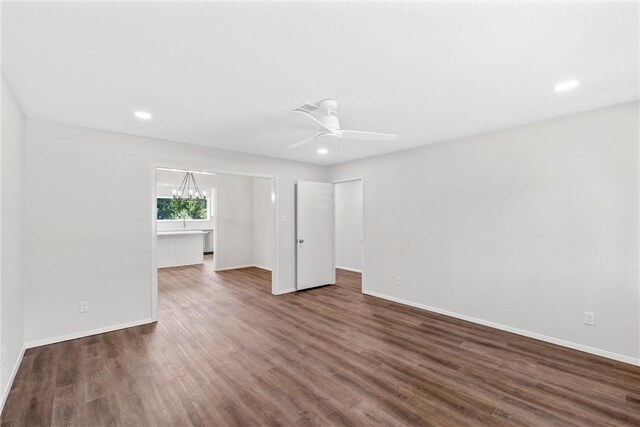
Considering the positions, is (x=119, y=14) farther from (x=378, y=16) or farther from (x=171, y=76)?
(x=378, y=16)

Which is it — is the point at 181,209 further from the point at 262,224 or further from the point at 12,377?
the point at 12,377

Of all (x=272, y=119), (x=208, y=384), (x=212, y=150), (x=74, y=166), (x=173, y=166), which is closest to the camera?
Result: (x=208, y=384)

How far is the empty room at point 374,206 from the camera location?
1.75 meters

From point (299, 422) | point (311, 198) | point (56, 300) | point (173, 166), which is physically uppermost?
point (173, 166)

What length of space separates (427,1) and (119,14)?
1.60m

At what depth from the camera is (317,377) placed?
254cm

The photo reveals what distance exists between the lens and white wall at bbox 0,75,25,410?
2.18 meters

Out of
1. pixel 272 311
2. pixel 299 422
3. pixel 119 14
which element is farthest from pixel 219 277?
pixel 119 14

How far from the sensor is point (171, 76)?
7.19 feet

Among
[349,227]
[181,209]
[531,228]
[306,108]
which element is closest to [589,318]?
[531,228]

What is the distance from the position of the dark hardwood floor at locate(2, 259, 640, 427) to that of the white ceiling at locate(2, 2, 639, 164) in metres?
2.49

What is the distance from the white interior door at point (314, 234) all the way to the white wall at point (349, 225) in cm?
160

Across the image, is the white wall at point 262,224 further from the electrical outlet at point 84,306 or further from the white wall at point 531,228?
the electrical outlet at point 84,306

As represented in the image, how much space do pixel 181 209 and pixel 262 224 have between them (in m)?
3.72
